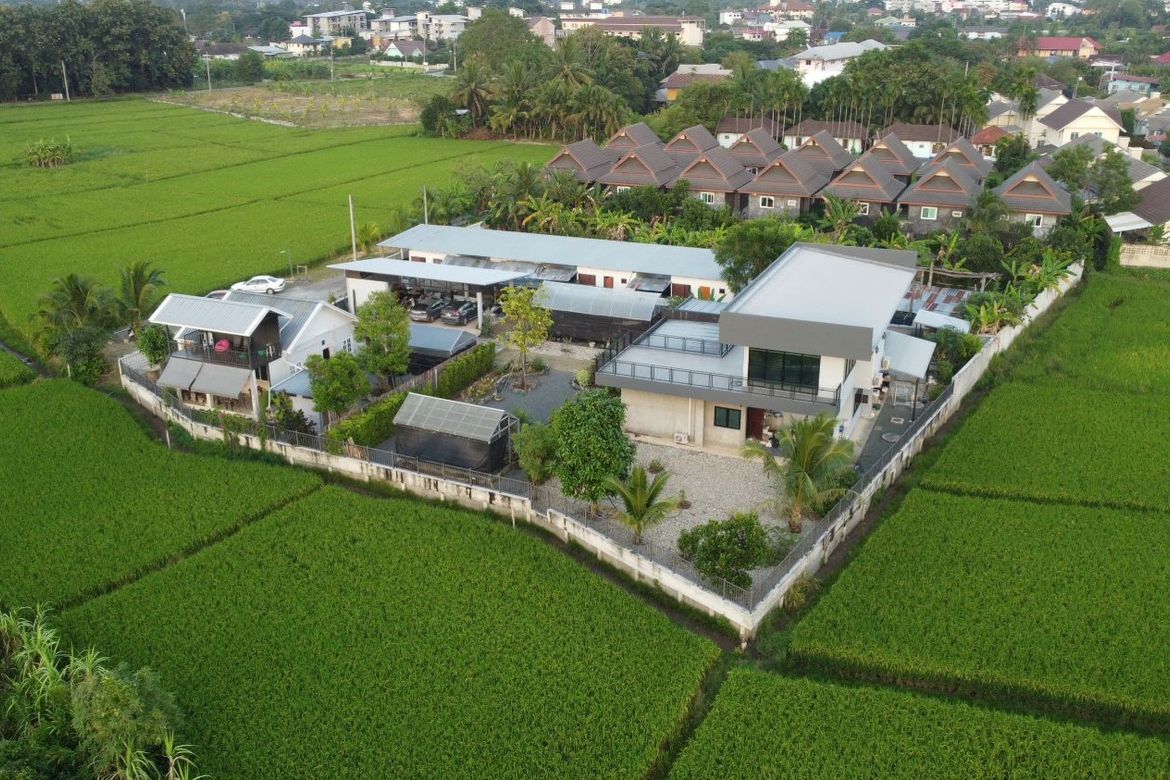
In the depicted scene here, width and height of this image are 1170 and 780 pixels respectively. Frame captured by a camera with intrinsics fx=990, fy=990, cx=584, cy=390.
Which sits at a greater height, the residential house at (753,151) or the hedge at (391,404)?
the residential house at (753,151)

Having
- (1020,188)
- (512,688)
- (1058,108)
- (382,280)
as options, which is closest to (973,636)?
(512,688)

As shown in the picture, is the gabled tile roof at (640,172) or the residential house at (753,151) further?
the residential house at (753,151)

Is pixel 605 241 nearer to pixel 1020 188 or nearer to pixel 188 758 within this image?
pixel 1020 188

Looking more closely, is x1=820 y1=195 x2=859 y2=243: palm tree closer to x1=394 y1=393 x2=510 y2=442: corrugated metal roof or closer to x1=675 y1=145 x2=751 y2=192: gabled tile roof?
x1=675 y1=145 x2=751 y2=192: gabled tile roof

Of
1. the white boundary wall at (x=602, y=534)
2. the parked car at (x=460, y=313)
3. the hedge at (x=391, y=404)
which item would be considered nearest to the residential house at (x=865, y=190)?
the white boundary wall at (x=602, y=534)

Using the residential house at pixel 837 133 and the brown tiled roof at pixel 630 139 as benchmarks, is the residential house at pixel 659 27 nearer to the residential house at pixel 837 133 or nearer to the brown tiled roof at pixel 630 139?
the residential house at pixel 837 133

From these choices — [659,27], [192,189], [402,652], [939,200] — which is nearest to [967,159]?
[939,200]

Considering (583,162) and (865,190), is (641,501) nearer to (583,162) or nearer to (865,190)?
(865,190)

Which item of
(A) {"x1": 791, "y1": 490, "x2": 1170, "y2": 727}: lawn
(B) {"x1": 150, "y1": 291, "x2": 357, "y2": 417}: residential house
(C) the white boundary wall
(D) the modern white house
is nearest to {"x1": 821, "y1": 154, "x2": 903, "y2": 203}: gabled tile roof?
(D) the modern white house
